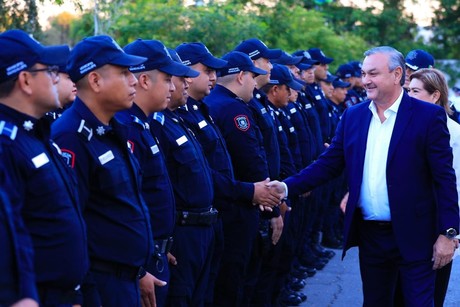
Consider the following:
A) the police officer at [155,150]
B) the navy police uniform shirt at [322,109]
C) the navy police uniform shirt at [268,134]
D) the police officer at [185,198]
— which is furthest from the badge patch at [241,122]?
the navy police uniform shirt at [322,109]

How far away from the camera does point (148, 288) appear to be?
16.3 ft

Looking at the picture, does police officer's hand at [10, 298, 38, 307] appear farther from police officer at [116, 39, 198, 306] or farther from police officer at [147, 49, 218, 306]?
police officer at [147, 49, 218, 306]

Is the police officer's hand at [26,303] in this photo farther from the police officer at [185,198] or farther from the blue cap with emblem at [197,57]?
the blue cap with emblem at [197,57]

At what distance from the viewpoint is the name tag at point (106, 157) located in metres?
4.45

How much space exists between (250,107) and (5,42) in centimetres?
412

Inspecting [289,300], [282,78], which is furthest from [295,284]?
[282,78]

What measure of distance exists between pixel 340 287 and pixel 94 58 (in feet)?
19.4

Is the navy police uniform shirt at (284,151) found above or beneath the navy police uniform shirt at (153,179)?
beneath

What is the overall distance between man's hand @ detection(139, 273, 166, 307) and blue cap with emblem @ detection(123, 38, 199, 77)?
4.39 ft

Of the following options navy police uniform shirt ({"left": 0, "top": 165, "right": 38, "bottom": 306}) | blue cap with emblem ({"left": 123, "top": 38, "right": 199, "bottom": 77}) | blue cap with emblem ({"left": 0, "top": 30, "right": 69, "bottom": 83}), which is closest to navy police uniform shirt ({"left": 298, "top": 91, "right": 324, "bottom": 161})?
blue cap with emblem ({"left": 123, "top": 38, "right": 199, "bottom": 77})

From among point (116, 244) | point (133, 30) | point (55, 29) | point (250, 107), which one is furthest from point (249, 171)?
point (55, 29)

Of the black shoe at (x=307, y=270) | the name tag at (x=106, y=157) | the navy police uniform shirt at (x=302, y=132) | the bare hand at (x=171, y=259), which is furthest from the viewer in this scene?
the black shoe at (x=307, y=270)

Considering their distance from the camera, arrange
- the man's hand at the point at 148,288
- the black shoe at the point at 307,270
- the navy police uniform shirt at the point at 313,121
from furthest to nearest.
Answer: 1. the navy police uniform shirt at the point at 313,121
2. the black shoe at the point at 307,270
3. the man's hand at the point at 148,288

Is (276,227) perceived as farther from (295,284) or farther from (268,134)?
(295,284)
